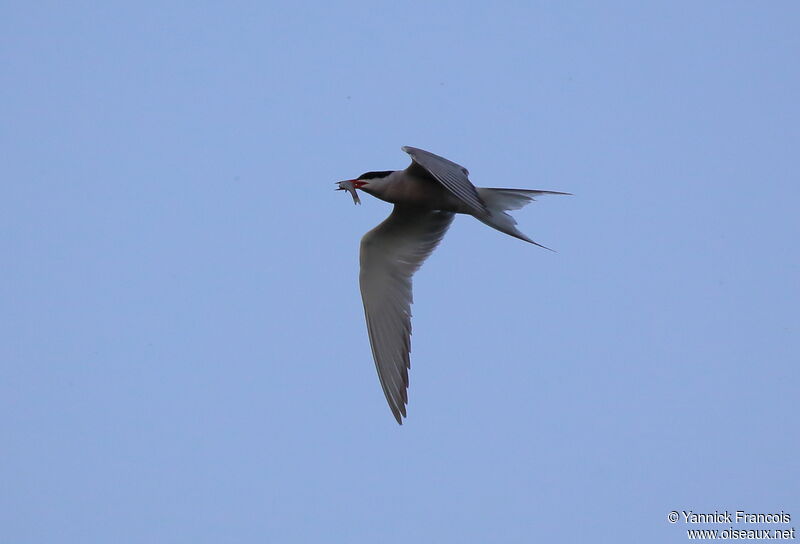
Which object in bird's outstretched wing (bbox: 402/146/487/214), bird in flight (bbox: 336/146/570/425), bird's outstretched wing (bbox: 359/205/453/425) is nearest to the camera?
bird's outstretched wing (bbox: 402/146/487/214)

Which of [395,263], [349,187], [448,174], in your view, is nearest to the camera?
[448,174]

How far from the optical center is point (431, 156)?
7957 mm

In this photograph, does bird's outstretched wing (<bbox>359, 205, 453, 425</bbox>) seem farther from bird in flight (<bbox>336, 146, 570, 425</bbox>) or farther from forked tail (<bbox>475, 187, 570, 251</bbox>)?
forked tail (<bbox>475, 187, 570, 251</bbox>)

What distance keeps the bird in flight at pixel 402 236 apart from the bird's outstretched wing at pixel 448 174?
0.02 metres

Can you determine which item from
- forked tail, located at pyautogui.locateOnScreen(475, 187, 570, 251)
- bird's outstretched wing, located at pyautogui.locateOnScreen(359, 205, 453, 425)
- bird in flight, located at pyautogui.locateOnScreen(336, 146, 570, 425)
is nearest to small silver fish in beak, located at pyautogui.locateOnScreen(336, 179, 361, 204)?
bird in flight, located at pyautogui.locateOnScreen(336, 146, 570, 425)

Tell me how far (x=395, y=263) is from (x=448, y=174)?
7.35ft

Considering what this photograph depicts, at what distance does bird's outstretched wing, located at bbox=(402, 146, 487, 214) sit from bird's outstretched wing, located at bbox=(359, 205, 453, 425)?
1412 millimetres

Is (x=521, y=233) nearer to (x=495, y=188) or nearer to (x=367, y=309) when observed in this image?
(x=495, y=188)

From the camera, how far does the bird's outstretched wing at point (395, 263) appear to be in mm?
9406

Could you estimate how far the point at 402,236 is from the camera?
963 cm

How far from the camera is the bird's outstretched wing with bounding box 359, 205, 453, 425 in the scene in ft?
30.9

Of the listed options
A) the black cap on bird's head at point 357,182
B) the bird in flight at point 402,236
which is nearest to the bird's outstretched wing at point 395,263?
the bird in flight at point 402,236

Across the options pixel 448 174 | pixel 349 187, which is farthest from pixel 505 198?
pixel 349 187

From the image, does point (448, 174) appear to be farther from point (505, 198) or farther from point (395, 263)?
point (395, 263)
